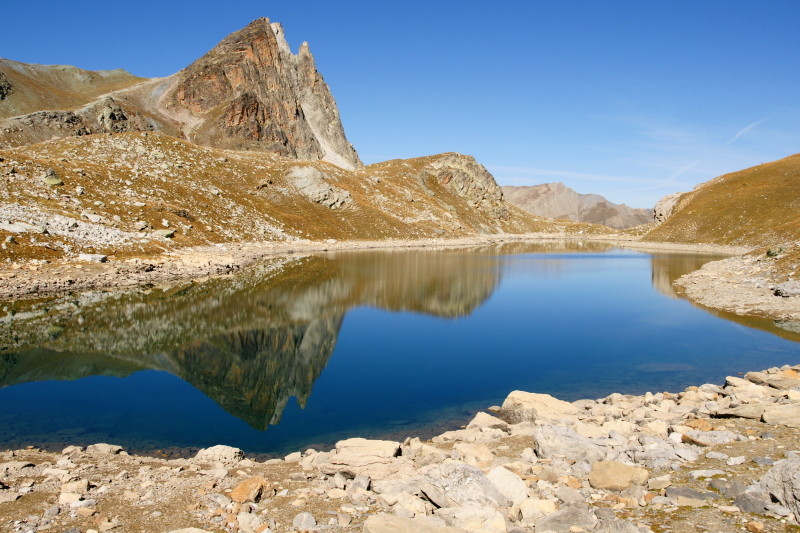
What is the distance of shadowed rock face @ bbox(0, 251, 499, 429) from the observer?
21578mm

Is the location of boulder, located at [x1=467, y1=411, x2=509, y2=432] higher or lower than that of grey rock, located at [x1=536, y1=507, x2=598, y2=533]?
lower

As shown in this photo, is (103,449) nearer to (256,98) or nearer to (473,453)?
(473,453)

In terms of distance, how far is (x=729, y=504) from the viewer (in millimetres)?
8242

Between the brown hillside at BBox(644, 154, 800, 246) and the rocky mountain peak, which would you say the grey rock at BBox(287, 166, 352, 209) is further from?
the brown hillside at BBox(644, 154, 800, 246)

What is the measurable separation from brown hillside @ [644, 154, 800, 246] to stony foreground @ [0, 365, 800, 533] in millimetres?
87695

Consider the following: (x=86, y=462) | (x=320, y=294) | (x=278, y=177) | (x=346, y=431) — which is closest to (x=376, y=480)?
(x=346, y=431)

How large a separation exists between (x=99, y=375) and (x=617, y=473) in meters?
22.0

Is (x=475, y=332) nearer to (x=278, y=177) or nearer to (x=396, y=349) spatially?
(x=396, y=349)

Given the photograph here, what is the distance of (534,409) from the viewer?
50.5ft

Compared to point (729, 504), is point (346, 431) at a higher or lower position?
lower

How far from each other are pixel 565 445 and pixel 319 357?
1661 centimetres

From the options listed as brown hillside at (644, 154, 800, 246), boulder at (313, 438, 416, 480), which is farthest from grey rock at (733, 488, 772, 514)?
brown hillside at (644, 154, 800, 246)

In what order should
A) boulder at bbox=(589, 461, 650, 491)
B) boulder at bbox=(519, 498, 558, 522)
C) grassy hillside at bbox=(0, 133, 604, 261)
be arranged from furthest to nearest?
grassy hillside at bbox=(0, 133, 604, 261) < boulder at bbox=(589, 461, 650, 491) < boulder at bbox=(519, 498, 558, 522)

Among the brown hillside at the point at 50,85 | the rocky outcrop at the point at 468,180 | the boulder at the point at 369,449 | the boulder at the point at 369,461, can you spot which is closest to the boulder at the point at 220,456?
the boulder at the point at 369,461
